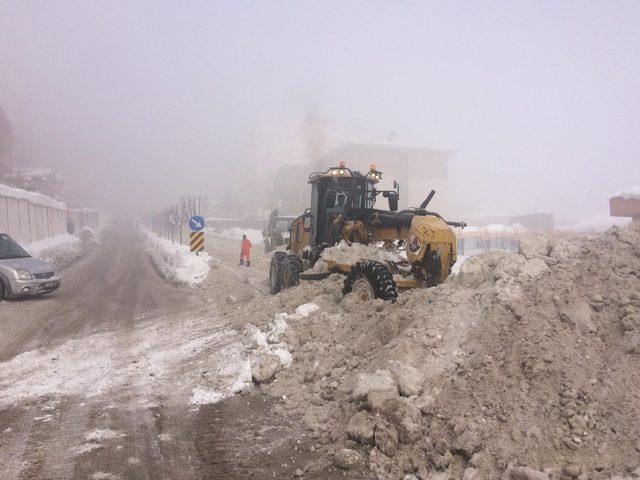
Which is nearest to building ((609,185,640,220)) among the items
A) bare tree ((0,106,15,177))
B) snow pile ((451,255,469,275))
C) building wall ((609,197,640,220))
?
building wall ((609,197,640,220))

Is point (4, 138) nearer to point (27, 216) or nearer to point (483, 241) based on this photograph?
point (27, 216)

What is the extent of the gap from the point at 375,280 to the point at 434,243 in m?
1.10

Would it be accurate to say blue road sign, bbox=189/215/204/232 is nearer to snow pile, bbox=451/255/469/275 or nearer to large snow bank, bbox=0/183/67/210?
snow pile, bbox=451/255/469/275

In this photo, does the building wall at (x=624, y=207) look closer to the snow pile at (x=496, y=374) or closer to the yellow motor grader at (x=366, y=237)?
the yellow motor grader at (x=366, y=237)

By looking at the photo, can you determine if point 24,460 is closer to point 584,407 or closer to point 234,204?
point 584,407

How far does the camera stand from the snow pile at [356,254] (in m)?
8.29

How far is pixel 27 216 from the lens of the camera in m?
24.6

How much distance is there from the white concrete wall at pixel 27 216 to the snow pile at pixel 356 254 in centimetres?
1820

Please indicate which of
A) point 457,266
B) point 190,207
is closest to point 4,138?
point 190,207

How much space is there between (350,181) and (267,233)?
2007 cm

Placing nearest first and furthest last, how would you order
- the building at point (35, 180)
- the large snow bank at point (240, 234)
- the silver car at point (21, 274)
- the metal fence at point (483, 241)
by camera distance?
1. the silver car at point (21, 274)
2. the metal fence at point (483, 241)
3. the large snow bank at point (240, 234)
4. the building at point (35, 180)

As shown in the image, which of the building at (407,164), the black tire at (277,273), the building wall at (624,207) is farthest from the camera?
the building at (407,164)

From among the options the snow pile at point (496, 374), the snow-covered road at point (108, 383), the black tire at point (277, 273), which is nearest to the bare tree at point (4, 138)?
the snow-covered road at point (108, 383)

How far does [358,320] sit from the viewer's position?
6.41 metres
